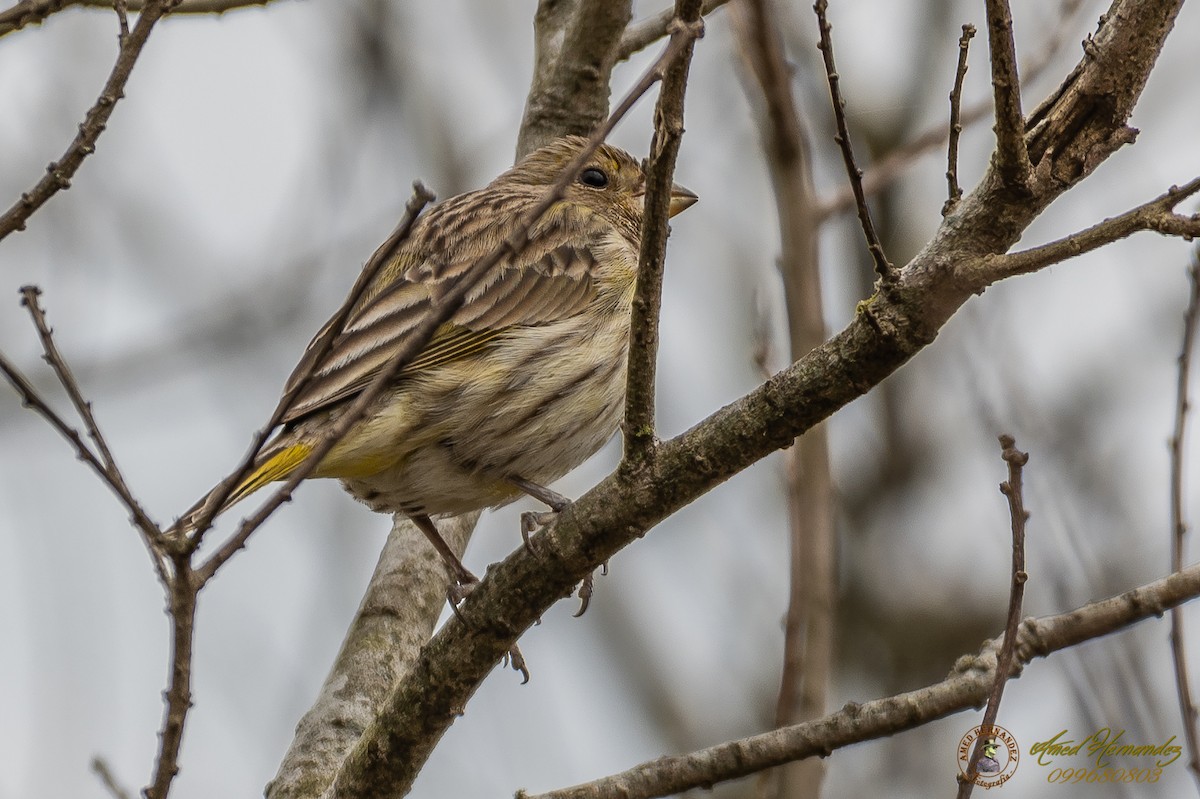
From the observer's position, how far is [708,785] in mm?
4031

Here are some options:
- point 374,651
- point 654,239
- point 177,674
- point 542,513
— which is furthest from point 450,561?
point 177,674

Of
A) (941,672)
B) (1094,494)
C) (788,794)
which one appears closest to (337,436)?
(788,794)

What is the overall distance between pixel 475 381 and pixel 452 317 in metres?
0.39

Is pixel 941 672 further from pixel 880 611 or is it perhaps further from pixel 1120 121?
pixel 1120 121

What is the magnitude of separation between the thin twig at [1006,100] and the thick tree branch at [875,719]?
3.84 ft

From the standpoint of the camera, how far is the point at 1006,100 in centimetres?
346

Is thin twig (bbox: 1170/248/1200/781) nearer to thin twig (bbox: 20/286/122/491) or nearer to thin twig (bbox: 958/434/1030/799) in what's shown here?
thin twig (bbox: 958/434/1030/799)

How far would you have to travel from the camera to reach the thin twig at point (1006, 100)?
3.34m

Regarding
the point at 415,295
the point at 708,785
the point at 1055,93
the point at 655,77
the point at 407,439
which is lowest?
the point at 708,785

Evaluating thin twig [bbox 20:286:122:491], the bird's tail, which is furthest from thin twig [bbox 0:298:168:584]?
the bird's tail

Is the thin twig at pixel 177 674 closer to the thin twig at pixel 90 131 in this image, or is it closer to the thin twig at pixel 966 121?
the thin twig at pixel 90 131

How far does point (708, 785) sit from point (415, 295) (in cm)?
318

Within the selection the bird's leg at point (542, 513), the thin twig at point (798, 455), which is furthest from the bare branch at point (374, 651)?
the thin twig at point (798, 455)

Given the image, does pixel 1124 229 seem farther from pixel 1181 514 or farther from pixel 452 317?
pixel 452 317
